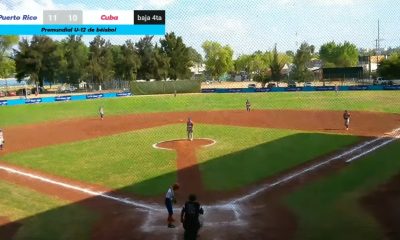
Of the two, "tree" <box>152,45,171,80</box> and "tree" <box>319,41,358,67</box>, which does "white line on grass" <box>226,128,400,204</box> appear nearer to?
"tree" <box>152,45,171,80</box>

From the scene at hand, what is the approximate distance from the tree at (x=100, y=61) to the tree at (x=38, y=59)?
22.6 ft

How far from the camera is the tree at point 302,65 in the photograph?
60175mm

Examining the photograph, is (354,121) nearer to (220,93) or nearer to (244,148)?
(244,148)

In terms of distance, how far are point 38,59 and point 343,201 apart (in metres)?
77.8

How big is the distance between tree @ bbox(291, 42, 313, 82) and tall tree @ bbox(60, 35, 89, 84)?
44445mm

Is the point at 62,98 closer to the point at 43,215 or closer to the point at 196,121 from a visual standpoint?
the point at 196,121

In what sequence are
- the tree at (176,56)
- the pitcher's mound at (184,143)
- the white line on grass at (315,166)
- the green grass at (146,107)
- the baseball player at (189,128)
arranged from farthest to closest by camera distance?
the tree at (176,56) → the green grass at (146,107) → the baseball player at (189,128) → the pitcher's mound at (184,143) → the white line on grass at (315,166)

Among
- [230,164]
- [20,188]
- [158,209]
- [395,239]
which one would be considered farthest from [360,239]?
[20,188]

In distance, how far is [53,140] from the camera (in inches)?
1196

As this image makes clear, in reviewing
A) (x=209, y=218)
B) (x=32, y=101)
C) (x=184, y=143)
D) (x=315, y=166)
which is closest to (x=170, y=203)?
(x=209, y=218)

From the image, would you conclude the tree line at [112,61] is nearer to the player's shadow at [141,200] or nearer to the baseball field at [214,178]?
the baseball field at [214,178]

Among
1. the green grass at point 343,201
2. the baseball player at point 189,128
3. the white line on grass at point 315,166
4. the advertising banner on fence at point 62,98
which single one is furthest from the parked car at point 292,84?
the green grass at point 343,201

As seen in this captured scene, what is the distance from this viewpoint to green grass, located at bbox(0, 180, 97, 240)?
478 inches

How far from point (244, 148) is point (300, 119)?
13.7 meters
